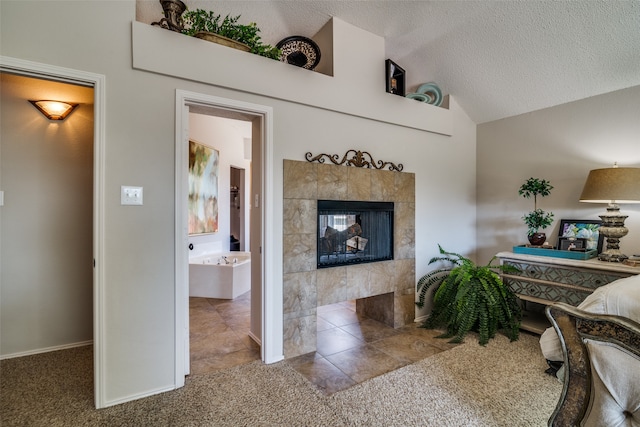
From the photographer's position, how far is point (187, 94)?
194 cm

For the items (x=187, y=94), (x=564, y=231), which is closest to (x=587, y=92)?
(x=564, y=231)

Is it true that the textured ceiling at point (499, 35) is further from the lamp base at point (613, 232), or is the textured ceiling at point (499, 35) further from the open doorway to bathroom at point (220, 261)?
the lamp base at point (613, 232)

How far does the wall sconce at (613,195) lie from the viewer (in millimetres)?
2232

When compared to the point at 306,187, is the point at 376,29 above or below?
above

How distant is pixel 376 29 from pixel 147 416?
129 inches

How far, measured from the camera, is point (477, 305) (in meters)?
2.62

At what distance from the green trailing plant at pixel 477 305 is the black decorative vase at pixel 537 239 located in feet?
1.24

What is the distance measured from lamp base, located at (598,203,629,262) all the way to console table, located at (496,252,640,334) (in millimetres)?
87

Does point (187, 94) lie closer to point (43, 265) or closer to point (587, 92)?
point (43, 265)

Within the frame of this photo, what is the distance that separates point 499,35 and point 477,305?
7.47ft

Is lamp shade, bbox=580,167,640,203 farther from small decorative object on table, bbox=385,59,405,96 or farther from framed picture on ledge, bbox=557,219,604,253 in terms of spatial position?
small decorative object on table, bbox=385,59,405,96

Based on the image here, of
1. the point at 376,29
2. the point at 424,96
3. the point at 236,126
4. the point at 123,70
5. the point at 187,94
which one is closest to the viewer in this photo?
the point at 123,70

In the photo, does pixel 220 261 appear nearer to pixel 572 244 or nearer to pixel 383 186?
pixel 383 186

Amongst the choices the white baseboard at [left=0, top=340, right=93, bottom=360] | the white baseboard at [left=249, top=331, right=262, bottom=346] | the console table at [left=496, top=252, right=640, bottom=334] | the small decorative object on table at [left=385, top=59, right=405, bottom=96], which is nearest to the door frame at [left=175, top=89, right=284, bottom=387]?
the white baseboard at [left=249, top=331, right=262, bottom=346]
